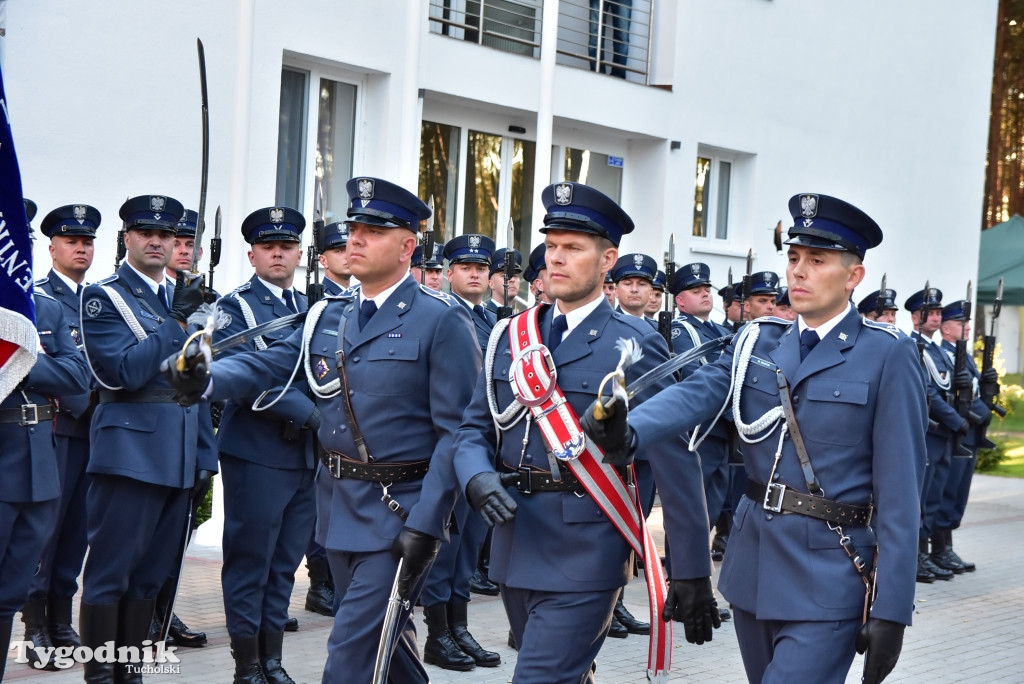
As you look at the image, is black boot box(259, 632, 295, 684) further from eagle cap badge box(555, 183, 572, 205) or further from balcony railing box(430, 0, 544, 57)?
balcony railing box(430, 0, 544, 57)

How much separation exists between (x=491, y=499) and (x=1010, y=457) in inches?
689

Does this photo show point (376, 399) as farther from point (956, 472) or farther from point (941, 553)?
point (956, 472)

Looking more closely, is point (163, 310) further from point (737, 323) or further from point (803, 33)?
point (803, 33)

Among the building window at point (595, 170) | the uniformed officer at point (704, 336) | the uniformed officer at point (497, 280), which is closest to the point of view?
the uniformed officer at point (704, 336)

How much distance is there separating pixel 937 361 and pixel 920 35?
9.19 m

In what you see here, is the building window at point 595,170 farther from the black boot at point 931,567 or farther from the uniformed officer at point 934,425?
the black boot at point 931,567

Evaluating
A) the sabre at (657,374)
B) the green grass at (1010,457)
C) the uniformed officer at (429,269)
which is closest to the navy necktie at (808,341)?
the sabre at (657,374)

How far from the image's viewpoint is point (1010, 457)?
1978 cm

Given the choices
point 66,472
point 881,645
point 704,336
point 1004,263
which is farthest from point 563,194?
point 1004,263

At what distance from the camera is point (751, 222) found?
16406 millimetres

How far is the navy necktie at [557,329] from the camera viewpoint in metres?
4.50

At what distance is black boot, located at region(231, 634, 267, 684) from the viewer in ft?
20.0

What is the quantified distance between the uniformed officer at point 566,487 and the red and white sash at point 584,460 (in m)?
0.01

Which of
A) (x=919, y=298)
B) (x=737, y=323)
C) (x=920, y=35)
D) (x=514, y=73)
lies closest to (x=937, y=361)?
(x=919, y=298)
